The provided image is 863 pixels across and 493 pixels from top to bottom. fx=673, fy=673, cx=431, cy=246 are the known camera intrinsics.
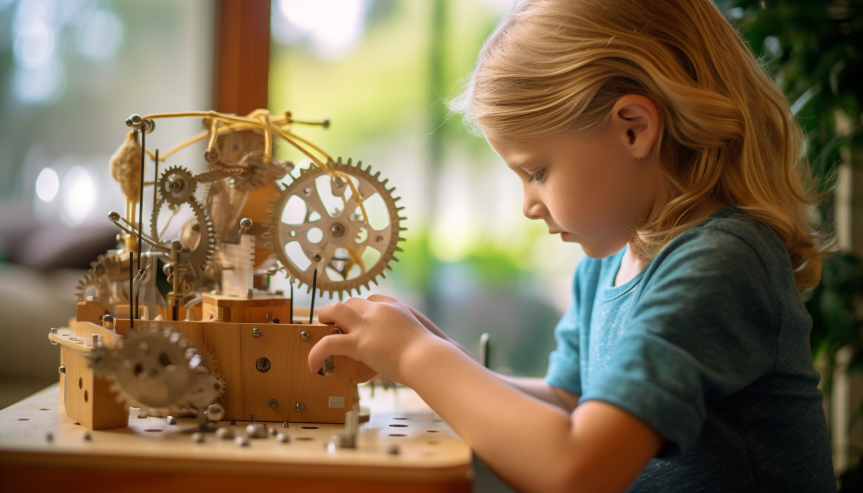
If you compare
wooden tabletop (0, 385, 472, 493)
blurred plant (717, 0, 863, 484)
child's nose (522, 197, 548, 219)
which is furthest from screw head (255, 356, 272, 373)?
blurred plant (717, 0, 863, 484)

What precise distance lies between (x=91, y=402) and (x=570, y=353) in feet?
2.18

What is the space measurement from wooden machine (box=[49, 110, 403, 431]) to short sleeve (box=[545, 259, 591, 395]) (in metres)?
0.39

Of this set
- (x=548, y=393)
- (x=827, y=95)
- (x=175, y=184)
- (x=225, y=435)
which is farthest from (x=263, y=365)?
(x=827, y=95)

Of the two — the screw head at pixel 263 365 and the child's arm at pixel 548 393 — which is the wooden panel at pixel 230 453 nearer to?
the screw head at pixel 263 365

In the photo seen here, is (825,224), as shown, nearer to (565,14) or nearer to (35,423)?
(565,14)

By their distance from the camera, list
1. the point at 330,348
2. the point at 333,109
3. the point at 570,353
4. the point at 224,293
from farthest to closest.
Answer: the point at 333,109 → the point at 570,353 → the point at 224,293 → the point at 330,348

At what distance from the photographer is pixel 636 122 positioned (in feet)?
2.51

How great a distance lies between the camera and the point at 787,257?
724 millimetres

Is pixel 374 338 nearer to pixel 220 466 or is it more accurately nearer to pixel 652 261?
pixel 220 466

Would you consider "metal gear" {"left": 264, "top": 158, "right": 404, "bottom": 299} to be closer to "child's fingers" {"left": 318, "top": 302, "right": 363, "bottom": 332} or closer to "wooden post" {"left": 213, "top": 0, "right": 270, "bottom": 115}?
"child's fingers" {"left": 318, "top": 302, "right": 363, "bottom": 332}

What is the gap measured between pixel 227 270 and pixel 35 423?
0.77ft

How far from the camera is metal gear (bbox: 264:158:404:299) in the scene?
2.36 ft

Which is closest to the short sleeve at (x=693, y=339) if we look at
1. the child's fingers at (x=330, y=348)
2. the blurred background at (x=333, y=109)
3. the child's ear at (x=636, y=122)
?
the child's ear at (x=636, y=122)

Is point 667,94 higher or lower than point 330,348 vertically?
higher
